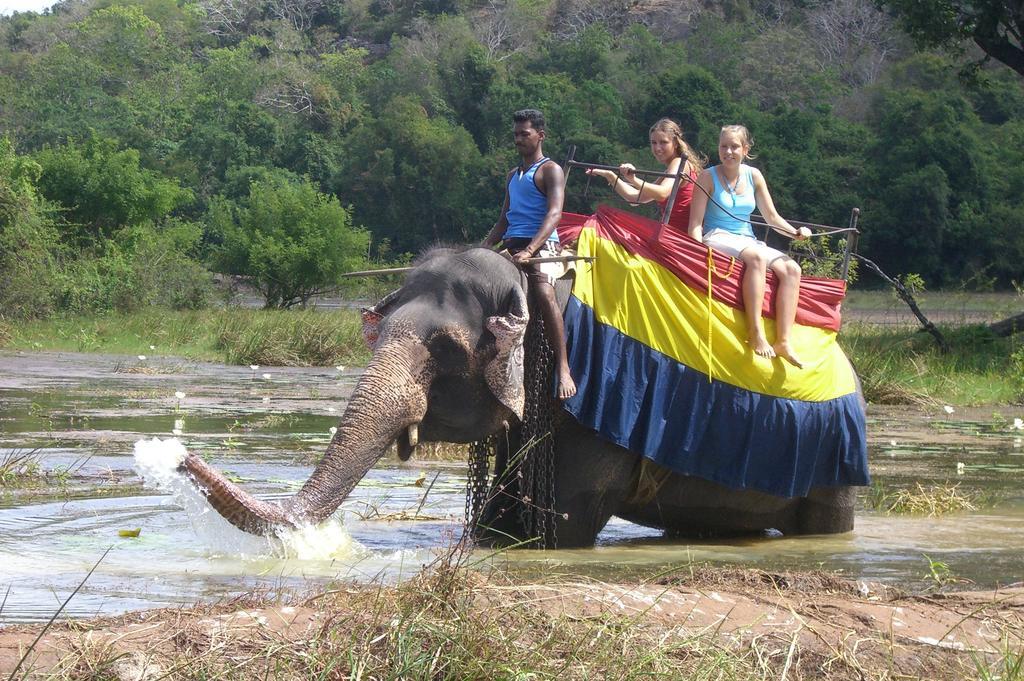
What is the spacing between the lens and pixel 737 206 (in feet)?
27.9

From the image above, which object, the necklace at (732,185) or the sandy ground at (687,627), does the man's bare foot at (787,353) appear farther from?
the sandy ground at (687,627)

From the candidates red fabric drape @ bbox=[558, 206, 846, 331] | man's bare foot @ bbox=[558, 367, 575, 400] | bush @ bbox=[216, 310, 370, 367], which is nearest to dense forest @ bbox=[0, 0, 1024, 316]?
→ bush @ bbox=[216, 310, 370, 367]

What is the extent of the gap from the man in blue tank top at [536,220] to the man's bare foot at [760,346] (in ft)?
3.80

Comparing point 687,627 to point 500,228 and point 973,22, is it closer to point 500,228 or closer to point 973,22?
point 500,228

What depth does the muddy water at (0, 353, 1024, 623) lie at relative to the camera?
Answer: 6.65 m

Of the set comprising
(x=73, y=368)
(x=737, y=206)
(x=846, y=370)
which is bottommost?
(x=73, y=368)

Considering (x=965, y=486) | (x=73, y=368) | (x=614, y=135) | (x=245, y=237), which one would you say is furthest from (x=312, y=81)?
(x=965, y=486)

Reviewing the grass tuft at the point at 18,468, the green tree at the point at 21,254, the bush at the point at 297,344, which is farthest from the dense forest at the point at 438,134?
the grass tuft at the point at 18,468

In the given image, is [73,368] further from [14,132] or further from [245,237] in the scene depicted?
[14,132]

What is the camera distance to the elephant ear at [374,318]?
760 centimetres

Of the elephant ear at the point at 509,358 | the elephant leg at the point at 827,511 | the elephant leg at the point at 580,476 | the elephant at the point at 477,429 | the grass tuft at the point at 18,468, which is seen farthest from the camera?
the grass tuft at the point at 18,468

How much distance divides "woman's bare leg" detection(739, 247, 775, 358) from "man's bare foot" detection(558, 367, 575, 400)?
119 centimetres

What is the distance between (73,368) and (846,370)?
46.6 feet

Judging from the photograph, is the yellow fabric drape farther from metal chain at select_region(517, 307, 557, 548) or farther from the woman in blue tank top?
metal chain at select_region(517, 307, 557, 548)
